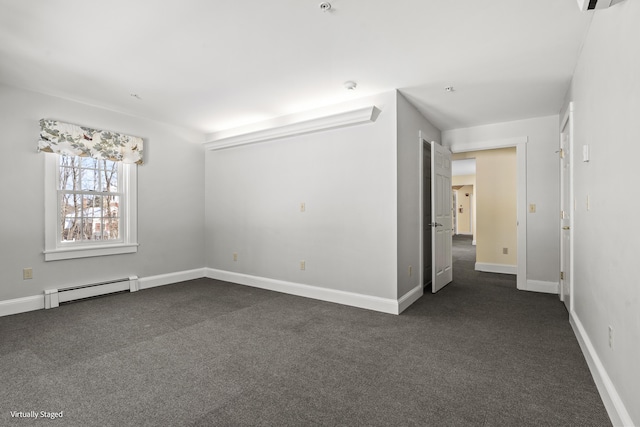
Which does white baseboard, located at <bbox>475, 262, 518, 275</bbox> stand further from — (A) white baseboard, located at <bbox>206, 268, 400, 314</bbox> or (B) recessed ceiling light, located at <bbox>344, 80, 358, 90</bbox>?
(B) recessed ceiling light, located at <bbox>344, 80, 358, 90</bbox>

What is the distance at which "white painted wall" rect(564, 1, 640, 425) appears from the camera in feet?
4.72

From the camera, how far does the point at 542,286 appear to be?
14.5ft

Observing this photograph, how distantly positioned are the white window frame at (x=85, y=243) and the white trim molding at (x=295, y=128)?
133cm

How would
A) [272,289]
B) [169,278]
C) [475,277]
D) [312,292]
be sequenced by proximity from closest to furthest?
1. [312,292]
2. [272,289]
3. [169,278]
4. [475,277]

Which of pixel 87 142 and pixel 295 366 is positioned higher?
pixel 87 142

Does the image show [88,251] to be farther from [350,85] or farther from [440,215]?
[440,215]

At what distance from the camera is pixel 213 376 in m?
2.17

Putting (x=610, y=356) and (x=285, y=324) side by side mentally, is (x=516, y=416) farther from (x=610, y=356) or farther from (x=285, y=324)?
(x=285, y=324)

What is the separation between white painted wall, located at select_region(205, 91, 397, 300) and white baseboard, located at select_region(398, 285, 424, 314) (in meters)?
0.15

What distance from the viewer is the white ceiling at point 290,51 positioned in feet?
7.06

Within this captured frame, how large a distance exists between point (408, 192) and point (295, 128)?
1.64 meters

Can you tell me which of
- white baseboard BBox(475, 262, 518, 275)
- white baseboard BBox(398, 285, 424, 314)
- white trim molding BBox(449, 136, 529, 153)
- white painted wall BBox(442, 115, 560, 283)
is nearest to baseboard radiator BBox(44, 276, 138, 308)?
white baseboard BBox(398, 285, 424, 314)

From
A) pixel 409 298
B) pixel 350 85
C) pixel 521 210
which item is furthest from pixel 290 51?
pixel 521 210

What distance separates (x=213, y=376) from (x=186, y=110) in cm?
340
